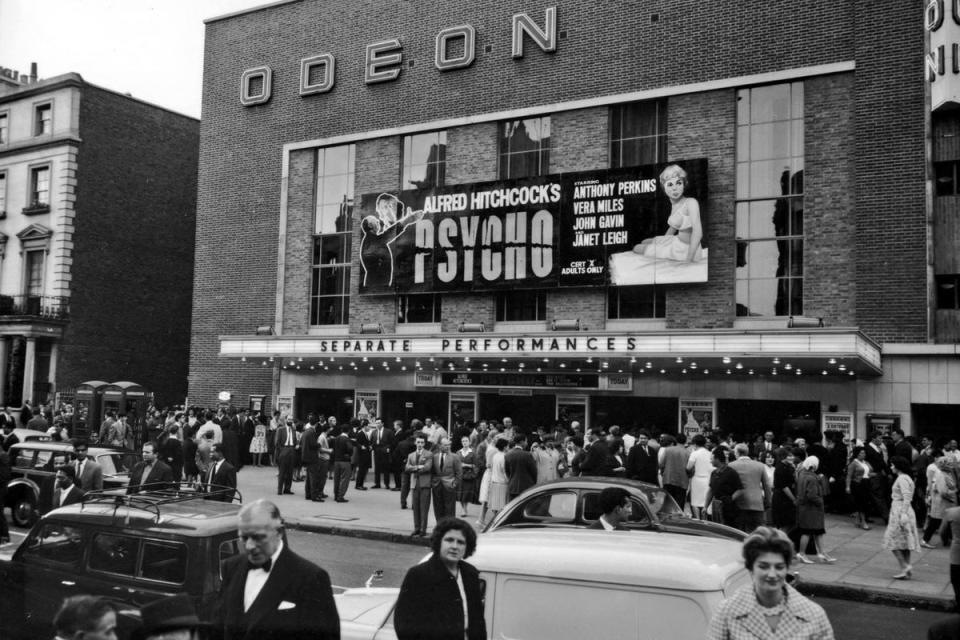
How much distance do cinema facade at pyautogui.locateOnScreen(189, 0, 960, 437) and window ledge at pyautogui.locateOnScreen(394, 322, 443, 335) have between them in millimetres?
82

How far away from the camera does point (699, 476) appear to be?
1516 centimetres

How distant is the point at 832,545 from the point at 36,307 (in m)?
35.3

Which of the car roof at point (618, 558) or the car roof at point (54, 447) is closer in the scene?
the car roof at point (618, 558)

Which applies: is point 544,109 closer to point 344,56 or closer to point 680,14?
point 680,14

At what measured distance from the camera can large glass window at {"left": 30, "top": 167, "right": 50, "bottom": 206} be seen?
38812 millimetres

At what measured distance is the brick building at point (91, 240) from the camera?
124ft

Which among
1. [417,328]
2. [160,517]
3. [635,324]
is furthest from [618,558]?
[417,328]

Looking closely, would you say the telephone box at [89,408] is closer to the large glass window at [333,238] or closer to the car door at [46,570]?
the large glass window at [333,238]

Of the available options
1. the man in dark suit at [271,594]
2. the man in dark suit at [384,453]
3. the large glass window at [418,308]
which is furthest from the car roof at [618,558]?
the large glass window at [418,308]

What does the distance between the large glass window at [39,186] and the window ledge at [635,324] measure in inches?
1102

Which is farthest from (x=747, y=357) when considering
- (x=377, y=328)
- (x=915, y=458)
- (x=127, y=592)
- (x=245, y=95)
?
(x=245, y=95)

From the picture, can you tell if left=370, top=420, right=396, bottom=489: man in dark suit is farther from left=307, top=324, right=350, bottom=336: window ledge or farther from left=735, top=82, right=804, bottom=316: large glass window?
left=735, top=82, right=804, bottom=316: large glass window

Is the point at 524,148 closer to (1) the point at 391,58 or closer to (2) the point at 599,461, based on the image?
(1) the point at 391,58

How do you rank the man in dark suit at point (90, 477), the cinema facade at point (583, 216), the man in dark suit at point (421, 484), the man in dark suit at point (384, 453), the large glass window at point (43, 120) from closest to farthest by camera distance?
the man in dark suit at point (90, 477) → the man in dark suit at point (421, 484) → the cinema facade at point (583, 216) → the man in dark suit at point (384, 453) → the large glass window at point (43, 120)
